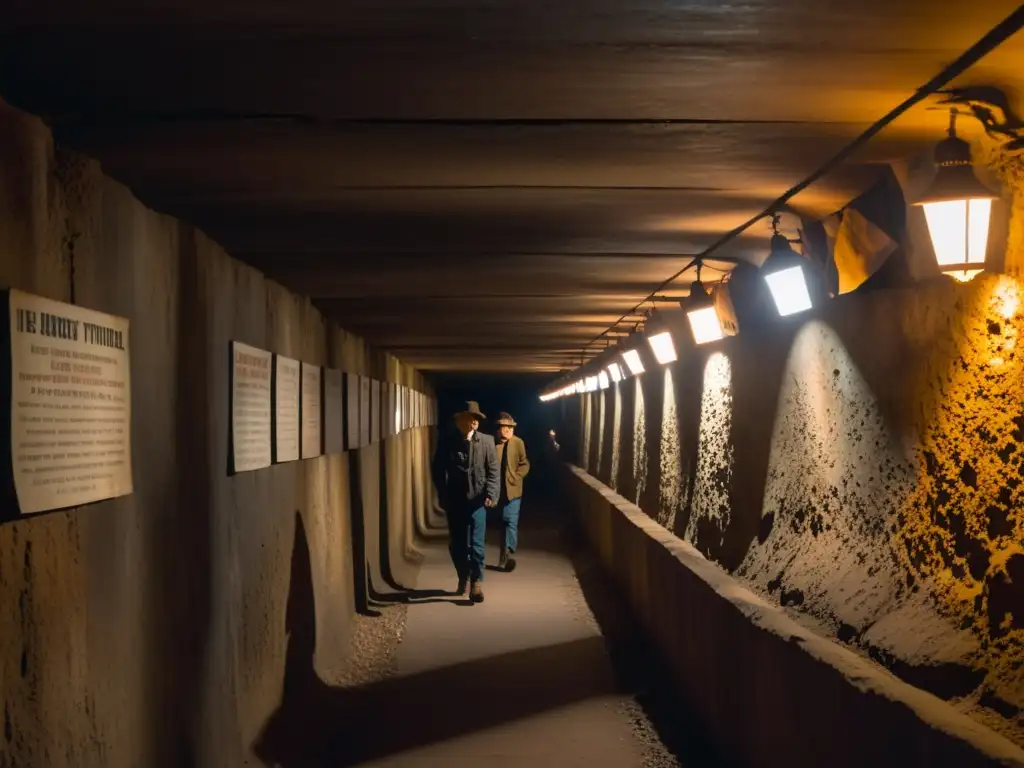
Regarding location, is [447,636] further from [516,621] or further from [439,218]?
[439,218]

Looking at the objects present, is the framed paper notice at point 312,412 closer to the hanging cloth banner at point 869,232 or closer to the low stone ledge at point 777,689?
the low stone ledge at point 777,689

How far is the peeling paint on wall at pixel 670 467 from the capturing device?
10312 millimetres

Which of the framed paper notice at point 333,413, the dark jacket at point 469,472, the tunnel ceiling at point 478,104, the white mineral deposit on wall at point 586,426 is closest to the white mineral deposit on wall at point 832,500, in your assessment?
the tunnel ceiling at point 478,104

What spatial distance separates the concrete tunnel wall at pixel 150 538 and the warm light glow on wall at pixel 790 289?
306 centimetres

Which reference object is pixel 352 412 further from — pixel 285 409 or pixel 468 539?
pixel 285 409

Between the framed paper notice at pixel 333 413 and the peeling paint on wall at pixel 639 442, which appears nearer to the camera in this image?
the framed paper notice at pixel 333 413

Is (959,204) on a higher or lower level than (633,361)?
lower

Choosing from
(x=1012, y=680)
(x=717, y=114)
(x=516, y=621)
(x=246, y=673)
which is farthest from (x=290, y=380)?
(x=1012, y=680)

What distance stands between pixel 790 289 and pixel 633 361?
7395 mm

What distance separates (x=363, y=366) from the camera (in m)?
12.2

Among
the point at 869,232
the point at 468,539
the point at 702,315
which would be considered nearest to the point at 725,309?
the point at 702,315

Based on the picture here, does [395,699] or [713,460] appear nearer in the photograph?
[395,699]

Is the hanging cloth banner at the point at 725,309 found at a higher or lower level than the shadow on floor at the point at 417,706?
higher

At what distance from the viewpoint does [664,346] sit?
10.5m
